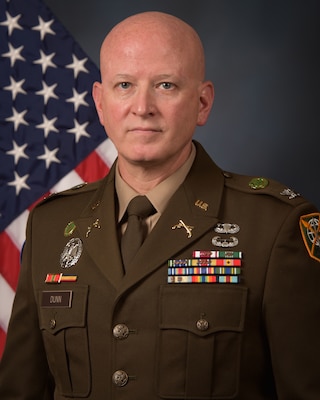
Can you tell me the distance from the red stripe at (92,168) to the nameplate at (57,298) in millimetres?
1116

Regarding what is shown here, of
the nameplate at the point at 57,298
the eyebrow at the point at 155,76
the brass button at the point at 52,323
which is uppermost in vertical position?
the eyebrow at the point at 155,76

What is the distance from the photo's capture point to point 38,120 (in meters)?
3.20

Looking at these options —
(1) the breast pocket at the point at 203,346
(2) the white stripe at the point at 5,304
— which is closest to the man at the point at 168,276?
(1) the breast pocket at the point at 203,346

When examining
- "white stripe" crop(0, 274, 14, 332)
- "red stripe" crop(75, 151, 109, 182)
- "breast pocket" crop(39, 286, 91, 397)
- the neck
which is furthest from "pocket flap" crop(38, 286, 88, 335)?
"red stripe" crop(75, 151, 109, 182)

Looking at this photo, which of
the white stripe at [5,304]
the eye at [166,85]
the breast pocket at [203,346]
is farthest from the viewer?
the white stripe at [5,304]

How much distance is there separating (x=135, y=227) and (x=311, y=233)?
0.46m

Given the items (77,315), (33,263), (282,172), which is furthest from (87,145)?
(77,315)

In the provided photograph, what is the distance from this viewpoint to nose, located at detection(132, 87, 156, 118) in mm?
1987

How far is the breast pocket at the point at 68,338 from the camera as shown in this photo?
6.68 feet

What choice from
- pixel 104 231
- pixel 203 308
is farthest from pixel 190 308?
pixel 104 231

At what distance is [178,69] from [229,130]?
1177mm

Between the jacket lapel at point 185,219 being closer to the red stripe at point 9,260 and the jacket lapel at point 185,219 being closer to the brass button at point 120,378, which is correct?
the brass button at point 120,378

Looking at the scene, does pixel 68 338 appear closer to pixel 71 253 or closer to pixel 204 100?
Answer: pixel 71 253

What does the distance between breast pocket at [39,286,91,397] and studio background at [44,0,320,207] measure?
4.18 ft
